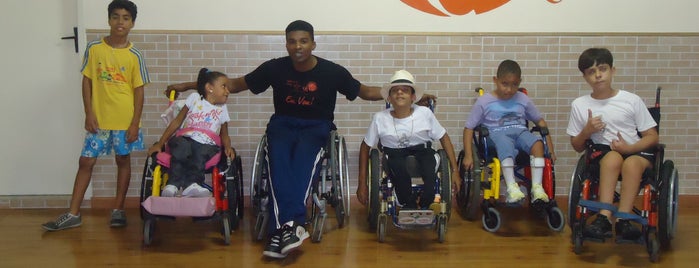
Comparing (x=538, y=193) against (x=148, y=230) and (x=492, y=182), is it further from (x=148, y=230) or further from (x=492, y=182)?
(x=148, y=230)

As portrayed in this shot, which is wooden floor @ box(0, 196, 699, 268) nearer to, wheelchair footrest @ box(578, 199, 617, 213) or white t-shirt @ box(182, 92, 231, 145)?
wheelchair footrest @ box(578, 199, 617, 213)

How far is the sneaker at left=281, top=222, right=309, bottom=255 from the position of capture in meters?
3.21

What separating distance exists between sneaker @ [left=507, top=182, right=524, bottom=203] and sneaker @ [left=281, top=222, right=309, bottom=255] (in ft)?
3.69

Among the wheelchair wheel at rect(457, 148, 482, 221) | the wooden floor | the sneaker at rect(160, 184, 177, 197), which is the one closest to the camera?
the wooden floor

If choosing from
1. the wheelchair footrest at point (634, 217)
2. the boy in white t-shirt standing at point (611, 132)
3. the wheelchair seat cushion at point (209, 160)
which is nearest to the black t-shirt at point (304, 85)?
the wheelchair seat cushion at point (209, 160)

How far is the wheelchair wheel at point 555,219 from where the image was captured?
3707 millimetres

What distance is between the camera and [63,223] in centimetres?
390

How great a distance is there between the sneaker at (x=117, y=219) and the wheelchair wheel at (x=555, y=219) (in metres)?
2.45

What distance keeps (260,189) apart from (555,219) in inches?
64.3

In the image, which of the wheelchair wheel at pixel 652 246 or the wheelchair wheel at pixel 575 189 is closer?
the wheelchair wheel at pixel 652 246

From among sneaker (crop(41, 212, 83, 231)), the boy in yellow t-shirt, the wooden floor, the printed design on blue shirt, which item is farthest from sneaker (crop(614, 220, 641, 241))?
sneaker (crop(41, 212, 83, 231))

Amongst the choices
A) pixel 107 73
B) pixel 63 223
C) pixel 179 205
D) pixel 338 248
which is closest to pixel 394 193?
pixel 338 248

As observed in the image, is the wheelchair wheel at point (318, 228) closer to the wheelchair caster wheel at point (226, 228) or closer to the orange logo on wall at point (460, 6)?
the wheelchair caster wheel at point (226, 228)

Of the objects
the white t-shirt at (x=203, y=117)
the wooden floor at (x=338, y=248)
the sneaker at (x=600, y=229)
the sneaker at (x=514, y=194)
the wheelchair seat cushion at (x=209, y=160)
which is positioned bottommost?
the wooden floor at (x=338, y=248)
